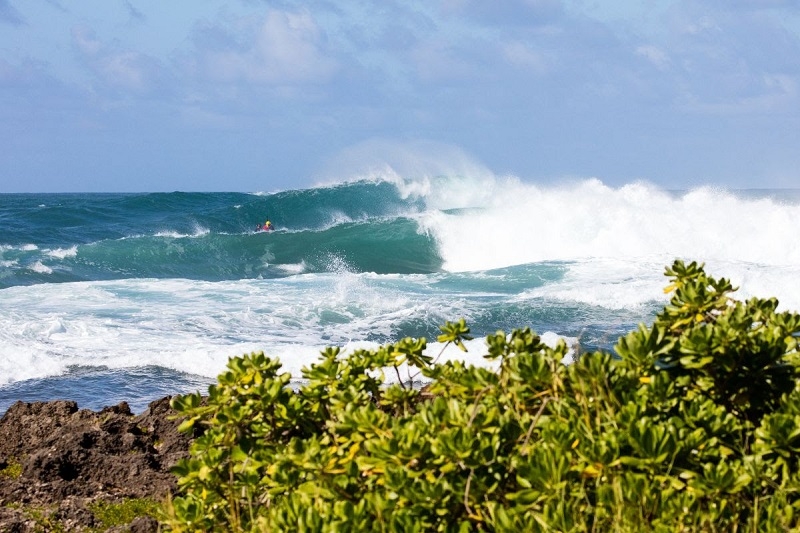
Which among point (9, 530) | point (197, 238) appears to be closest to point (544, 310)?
point (9, 530)

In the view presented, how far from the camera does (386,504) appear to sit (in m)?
2.71

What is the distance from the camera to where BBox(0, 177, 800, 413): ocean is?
12.6m

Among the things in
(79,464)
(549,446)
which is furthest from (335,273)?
(549,446)

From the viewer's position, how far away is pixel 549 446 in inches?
108

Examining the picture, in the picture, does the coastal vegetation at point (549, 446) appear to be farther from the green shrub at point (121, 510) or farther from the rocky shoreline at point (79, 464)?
the green shrub at point (121, 510)

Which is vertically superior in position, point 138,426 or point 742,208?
point 742,208

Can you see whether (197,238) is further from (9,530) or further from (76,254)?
(9,530)

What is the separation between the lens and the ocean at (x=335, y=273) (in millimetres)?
12578

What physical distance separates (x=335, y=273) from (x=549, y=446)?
22.7 metres

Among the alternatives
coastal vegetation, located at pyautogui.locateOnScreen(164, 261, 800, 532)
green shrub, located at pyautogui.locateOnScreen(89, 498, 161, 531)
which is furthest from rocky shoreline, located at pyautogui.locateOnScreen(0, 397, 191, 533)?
coastal vegetation, located at pyautogui.locateOnScreen(164, 261, 800, 532)

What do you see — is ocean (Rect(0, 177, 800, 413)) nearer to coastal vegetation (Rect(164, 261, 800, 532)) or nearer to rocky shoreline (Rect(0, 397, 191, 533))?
coastal vegetation (Rect(164, 261, 800, 532))

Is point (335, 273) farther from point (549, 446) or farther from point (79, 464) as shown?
point (549, 446)

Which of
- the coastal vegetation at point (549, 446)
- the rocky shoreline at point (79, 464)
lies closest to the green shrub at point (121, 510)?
the rocky shoreline at point (79, 464)

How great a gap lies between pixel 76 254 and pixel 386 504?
29705mm
